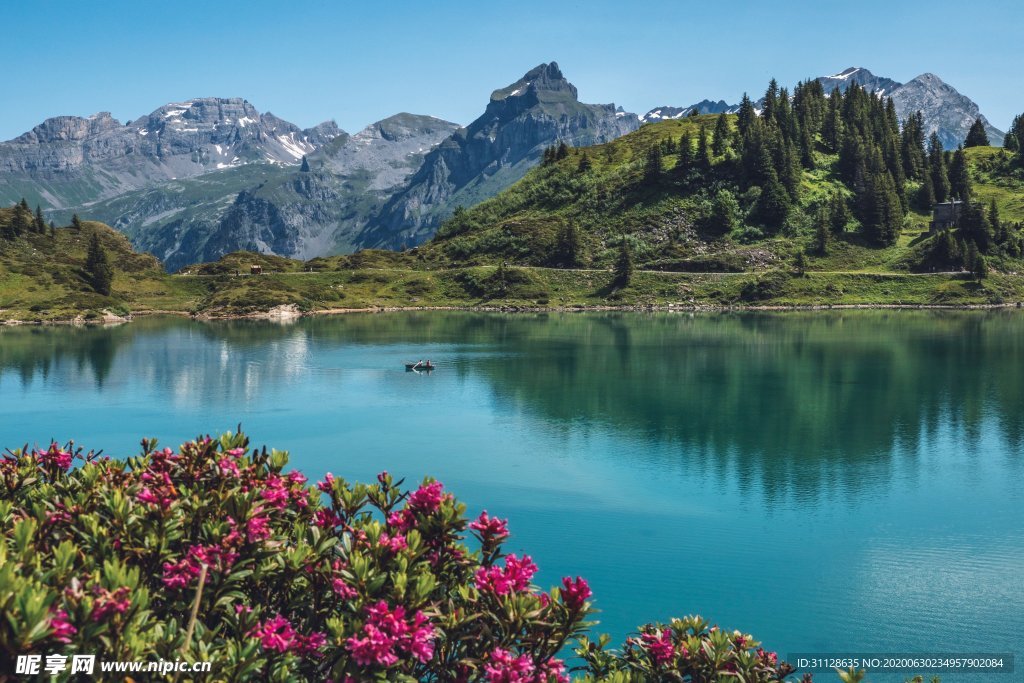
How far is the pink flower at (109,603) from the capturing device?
35.9 feet

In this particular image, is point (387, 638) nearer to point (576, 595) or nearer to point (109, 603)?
point (576, 595)

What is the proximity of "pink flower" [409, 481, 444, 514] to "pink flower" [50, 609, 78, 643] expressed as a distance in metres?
6.21

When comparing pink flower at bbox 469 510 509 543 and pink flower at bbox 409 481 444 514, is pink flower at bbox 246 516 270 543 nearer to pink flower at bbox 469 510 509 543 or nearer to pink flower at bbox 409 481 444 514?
pink flower at bbox 409 481 444 514

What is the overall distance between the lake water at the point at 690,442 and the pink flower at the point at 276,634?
18.6m

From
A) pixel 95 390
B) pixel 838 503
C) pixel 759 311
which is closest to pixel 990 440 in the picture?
pixel 838 503

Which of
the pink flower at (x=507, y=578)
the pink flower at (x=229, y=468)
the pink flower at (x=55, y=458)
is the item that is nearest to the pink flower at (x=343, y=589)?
the pink flower at (x=507, y=578)

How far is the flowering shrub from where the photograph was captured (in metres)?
11.5

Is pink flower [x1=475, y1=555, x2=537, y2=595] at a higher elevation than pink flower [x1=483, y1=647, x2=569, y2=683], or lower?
higher

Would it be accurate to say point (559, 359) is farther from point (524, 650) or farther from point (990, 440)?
point (524, 650)

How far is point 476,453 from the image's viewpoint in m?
60.0

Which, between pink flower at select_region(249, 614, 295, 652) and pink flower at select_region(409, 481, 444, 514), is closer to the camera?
pink flower at select_region(249, 614, 295, 652)

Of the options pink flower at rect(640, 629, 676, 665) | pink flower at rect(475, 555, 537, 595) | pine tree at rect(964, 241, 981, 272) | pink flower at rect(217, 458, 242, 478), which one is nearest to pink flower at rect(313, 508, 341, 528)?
pink flower at rect(217, 458, 242, 478)

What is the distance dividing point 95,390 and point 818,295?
167697 millimetres

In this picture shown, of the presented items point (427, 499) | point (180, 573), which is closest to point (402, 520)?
point (427, 499)
